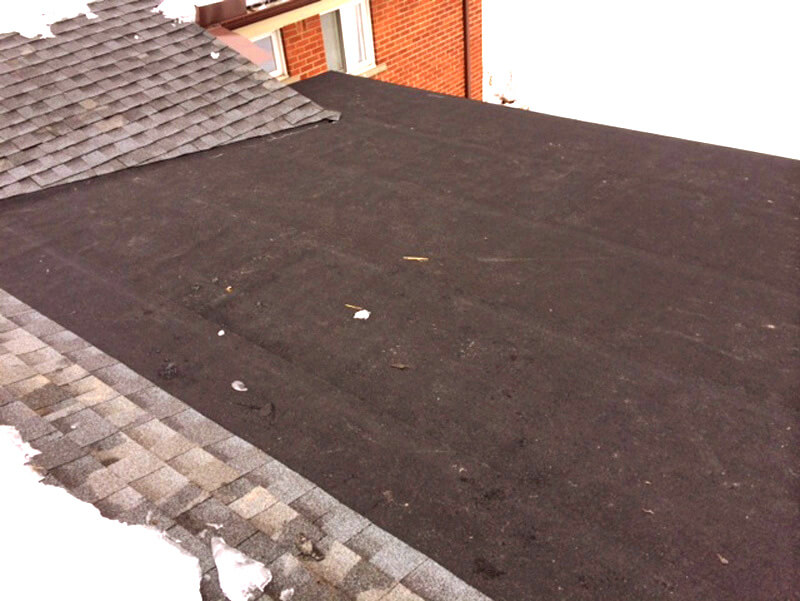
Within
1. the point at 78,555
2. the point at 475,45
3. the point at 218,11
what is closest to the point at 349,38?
the point at 218,11

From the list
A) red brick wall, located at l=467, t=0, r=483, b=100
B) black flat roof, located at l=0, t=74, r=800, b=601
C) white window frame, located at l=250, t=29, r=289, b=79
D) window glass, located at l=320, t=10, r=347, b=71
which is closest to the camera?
black flat roof, located at l=0, t=74, r=800, b=601

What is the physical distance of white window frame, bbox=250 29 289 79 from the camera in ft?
34.5

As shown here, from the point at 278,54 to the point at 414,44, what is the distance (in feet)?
11.3

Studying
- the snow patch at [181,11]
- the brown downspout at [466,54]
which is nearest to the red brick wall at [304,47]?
the snow patch at [181,11]

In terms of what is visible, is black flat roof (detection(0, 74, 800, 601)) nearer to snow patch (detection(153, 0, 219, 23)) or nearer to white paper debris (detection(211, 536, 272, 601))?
white paper debris (detection(211, 536, 272, 601))

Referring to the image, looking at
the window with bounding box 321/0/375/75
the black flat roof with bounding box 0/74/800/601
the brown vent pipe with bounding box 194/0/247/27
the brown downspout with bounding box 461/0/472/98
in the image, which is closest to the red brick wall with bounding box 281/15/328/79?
the window with bounding box 321/0/375/75

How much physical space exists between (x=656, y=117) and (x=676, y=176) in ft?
53.4

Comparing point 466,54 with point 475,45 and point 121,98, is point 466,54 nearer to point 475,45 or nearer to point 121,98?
point 475,45

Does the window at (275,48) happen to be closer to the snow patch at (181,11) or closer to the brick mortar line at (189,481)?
the snow patch at (181,11)

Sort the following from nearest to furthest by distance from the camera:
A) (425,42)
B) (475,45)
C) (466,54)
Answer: (425,42) < (466,54) < (475,45)

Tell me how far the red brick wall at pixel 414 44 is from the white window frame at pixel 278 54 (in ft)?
0.21

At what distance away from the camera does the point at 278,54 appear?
35.0ft

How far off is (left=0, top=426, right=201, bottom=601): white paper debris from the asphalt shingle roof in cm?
485

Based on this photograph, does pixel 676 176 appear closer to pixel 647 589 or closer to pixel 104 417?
pixel 647 589
